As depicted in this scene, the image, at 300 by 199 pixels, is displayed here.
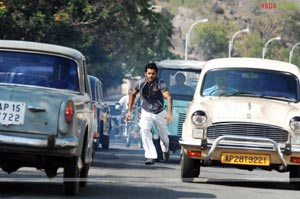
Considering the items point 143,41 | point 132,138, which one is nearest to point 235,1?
point 143,41

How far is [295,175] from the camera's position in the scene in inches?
685

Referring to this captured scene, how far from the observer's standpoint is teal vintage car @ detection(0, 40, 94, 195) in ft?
43.1

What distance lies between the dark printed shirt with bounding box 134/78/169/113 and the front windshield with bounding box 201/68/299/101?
1.90m

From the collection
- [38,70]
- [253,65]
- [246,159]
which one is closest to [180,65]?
[253,65]

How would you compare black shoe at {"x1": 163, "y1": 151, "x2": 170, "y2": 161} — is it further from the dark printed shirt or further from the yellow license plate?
the yellow license plate

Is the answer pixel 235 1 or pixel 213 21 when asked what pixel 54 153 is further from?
pixel 235 1

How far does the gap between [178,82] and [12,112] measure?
1245 cm

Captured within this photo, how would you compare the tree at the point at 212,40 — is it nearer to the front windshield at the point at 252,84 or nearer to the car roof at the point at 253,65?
the car roof at the point at 253,65

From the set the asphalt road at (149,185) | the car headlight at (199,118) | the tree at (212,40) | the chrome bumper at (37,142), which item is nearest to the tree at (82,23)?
the asphalt road at (149,185)

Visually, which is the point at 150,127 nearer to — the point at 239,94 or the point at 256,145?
the point at 239,94

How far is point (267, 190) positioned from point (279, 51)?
404 ft

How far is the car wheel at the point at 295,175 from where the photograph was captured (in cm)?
1719

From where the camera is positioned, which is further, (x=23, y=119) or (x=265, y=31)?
(x=265, y=31)

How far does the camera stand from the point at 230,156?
16.9m
